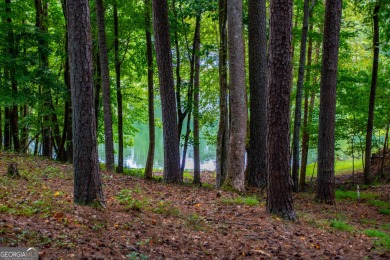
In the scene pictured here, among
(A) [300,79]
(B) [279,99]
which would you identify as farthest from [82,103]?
(A) [300,79]

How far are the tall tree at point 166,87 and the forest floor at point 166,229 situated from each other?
1.94 m

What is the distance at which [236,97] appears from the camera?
9.70 m

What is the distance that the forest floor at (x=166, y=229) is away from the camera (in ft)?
14.8

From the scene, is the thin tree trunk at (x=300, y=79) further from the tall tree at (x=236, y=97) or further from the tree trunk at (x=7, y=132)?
the tree trunk at (x=7, y=132)

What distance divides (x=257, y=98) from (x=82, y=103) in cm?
668

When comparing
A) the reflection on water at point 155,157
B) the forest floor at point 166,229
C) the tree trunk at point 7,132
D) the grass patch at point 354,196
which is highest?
the tree trunk at point 7,132

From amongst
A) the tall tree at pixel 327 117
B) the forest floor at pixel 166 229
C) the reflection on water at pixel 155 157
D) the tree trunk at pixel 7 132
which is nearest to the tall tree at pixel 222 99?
the tall tree at pixel 327 117

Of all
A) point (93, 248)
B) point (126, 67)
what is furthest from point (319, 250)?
point (126, 67)

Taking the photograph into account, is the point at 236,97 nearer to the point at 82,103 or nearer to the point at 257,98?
the point at 257,98

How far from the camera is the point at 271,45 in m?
6.76

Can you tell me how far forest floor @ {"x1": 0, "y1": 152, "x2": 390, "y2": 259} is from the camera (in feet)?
14.8

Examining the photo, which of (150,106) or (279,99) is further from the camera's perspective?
(150,106)

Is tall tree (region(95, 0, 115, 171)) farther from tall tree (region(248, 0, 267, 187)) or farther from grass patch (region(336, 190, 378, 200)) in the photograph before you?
grass patch (region(336, 190, 378, 200))

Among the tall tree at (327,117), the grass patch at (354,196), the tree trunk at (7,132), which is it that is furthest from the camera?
the tree trunk at (7,132)
